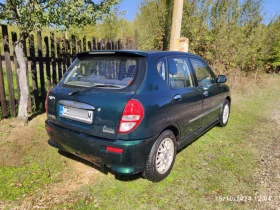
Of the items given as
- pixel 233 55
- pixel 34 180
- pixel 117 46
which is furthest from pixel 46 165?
pixel 233 55

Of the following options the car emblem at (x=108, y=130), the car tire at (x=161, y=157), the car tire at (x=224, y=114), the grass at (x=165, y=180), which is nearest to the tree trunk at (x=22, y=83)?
the grass at (x=165, y=180)

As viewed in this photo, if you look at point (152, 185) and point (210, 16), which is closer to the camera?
point (152, 185)

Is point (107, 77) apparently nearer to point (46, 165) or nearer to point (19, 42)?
point (46, 165)

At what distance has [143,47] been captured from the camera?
36.2 feet

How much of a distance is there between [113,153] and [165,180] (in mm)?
1005

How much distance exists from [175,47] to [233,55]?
16.7ft

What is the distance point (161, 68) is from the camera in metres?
2.97

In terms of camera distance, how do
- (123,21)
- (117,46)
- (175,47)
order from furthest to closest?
1. (123,21)
2. (117,46)
3. (175,47)

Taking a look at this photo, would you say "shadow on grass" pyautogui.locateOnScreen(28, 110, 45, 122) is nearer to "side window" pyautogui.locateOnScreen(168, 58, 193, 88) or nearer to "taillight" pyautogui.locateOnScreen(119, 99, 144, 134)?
"taillight" pyautogui.locateOnScreen(119, 99, 144, 134)

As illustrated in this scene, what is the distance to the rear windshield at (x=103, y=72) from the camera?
2.72m

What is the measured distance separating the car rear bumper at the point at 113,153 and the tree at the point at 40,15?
2263 millimetres

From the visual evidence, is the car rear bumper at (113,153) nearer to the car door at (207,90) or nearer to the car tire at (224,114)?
the car door at (207,90)

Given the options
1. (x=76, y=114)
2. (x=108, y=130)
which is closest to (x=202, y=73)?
(x=108, y=130)

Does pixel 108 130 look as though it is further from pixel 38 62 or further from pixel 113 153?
pixel 38 62
